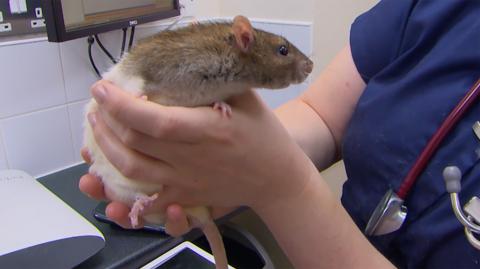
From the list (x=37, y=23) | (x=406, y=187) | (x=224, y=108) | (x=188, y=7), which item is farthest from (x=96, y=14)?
(x=406, y=187)

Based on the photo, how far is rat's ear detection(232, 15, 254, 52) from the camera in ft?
1.85

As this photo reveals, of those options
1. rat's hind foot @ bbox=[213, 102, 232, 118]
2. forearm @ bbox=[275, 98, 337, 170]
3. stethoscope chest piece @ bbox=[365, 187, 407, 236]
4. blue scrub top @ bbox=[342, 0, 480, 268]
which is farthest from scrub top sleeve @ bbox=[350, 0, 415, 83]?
rat's hind foot @ bbox=[213, 102, 232, 118]

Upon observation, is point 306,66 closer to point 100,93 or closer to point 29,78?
point 100,93

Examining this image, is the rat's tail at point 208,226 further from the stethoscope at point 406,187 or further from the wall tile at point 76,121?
the wall tile at point 76,121

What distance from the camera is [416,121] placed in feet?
2.06

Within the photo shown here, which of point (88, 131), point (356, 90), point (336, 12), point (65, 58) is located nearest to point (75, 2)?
point (65, 58)

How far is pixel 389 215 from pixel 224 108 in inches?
10.4

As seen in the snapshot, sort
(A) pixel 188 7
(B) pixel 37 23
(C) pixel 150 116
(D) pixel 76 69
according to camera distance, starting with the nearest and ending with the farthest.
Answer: (C) pixel 150 116 → (B) pixel 37 23 → (D) pixel 76 69 → (A) pixel 188 7

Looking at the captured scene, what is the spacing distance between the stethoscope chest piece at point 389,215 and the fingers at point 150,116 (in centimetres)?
27

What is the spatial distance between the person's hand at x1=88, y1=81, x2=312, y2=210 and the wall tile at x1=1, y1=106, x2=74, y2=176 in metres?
0.73

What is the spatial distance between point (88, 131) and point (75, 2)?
0.46 m

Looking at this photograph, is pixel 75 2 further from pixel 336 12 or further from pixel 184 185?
pixel 336 12

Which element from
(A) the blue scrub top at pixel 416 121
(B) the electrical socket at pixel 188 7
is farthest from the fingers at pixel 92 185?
(B) the electrical socket at pixel 188 7

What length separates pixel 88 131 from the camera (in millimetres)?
606
